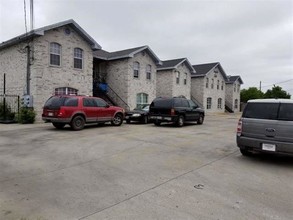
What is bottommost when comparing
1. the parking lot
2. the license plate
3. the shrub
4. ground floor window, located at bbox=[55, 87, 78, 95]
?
the parking lot

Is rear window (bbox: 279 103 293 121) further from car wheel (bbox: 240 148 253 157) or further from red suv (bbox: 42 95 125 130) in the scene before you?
red suv (bbox: 42 95 125 130)

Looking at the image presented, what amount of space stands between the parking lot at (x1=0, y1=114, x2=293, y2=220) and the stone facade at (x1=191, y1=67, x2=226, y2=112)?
2656 centimetres

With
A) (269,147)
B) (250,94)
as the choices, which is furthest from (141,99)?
(250,94)

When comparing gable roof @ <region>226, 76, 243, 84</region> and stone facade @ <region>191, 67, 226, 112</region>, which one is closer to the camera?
stone facade @ <region>191, 67, 226, 112</region>

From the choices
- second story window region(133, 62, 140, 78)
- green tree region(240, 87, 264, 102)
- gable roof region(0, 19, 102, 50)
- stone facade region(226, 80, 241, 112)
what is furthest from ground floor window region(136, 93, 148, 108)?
green tree region(240, 87, 264, 102)

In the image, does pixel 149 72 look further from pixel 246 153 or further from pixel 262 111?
pixel 262 111

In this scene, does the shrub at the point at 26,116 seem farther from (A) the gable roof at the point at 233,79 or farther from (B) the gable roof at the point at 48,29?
(A) the gable roof at the point at 233,79

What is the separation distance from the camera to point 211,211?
384 centimetres

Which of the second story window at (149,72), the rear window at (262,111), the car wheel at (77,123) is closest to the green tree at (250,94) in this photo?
the second story window at (149,72)

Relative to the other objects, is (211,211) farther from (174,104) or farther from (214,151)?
(174,104)

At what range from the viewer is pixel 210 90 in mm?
35906

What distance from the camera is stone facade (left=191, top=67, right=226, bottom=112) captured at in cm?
3441

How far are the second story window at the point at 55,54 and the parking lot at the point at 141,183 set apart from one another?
10.8 m

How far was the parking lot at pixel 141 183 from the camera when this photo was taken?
12.5 ft
